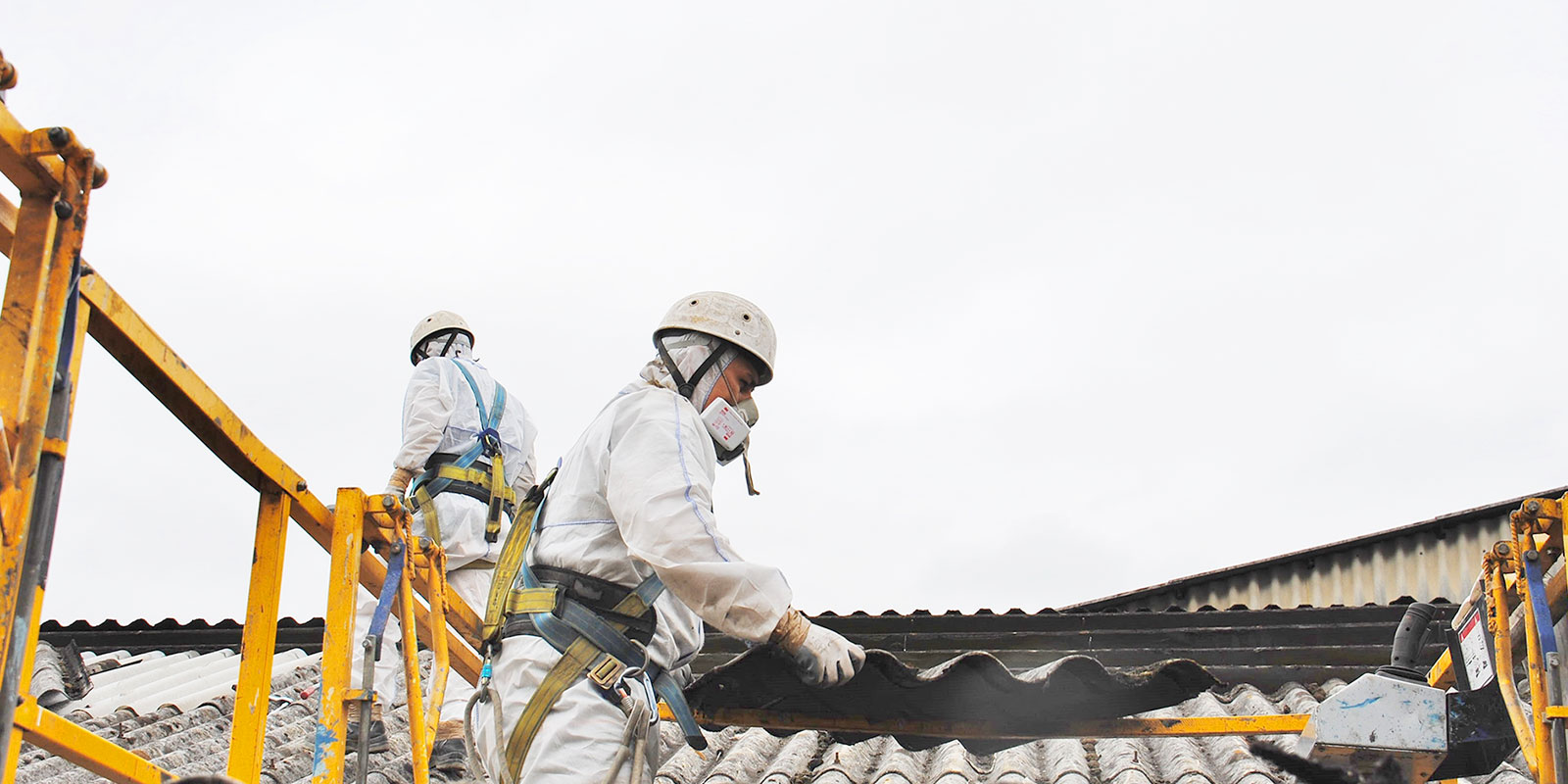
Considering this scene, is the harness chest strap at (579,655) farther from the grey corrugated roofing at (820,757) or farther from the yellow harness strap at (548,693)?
the grey corrugated roofing at (820,757)

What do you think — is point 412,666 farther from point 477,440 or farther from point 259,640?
point 477,440

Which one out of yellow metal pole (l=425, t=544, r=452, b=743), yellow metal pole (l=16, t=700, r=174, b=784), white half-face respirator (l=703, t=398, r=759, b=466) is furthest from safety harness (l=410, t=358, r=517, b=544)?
yellow metal pole (l=16, t=700, r=174, b=784)

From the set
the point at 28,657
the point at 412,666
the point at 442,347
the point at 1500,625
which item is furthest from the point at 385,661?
the point at 1500,625

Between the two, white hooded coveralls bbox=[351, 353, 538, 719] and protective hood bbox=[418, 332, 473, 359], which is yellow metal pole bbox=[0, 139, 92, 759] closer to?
white hooded coveralls bbox=[351, 353, 538, 719]

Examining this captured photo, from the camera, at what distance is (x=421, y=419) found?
6.16 meters

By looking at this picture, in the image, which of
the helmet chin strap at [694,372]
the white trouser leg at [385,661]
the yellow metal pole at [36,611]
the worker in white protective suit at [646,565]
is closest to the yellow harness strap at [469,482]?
the white trouser leg at [385,661]

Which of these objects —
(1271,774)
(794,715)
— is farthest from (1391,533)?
(794,715)

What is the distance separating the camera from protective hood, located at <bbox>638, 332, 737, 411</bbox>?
13.1 feet

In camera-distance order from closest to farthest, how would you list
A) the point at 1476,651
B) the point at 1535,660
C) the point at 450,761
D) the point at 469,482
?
the point at 1535,660
the point at 1476,651
the point at 450,761
the point at 469,482

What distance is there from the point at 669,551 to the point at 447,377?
3196 millimetres

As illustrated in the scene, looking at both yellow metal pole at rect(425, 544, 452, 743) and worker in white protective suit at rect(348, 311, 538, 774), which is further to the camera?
worker in white protective suit at rect(348, 311, 538, 774)

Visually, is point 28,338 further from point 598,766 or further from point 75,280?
point 598,766

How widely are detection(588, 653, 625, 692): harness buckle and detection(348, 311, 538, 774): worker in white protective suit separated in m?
2.73

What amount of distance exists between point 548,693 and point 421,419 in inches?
113
